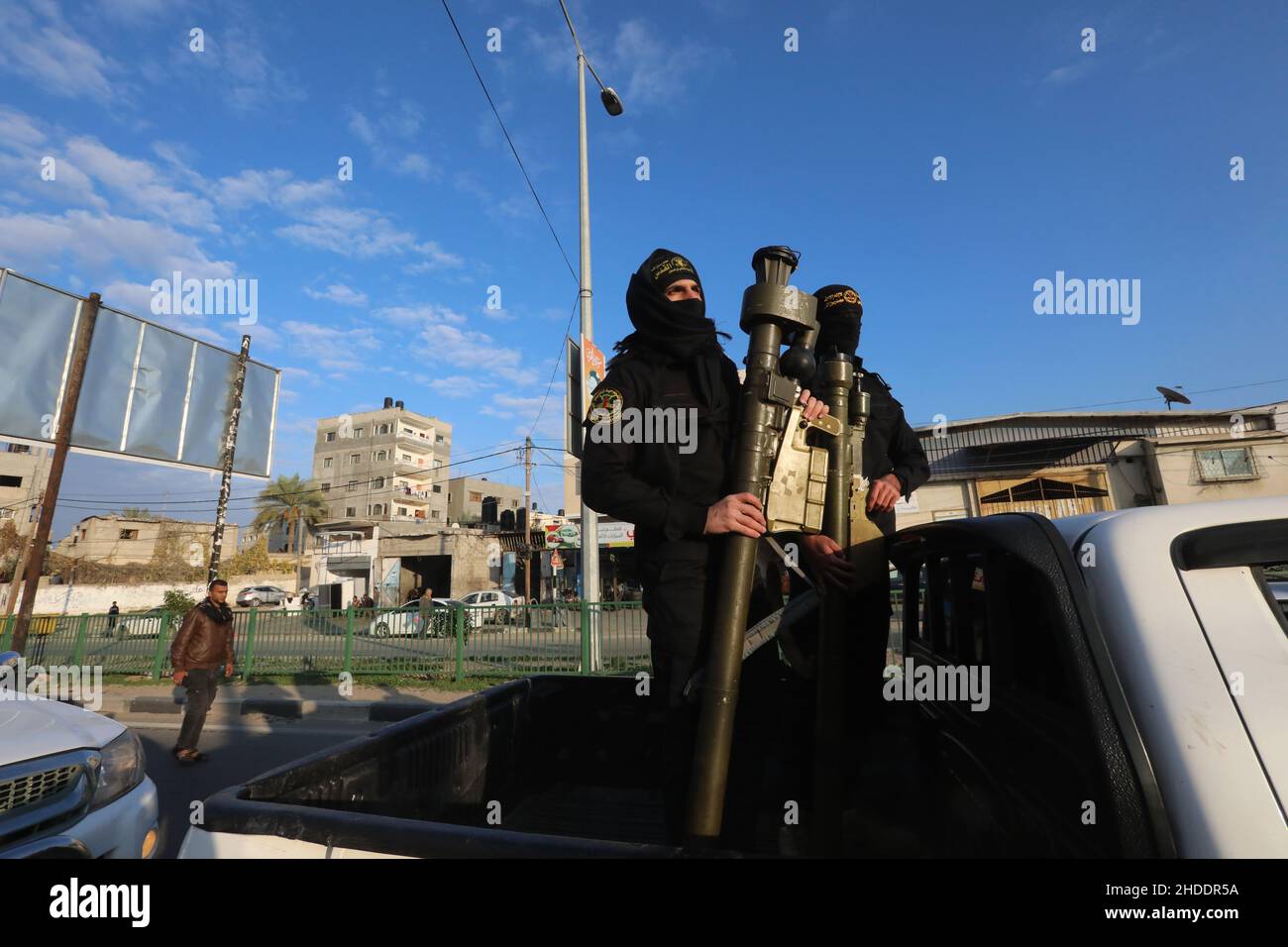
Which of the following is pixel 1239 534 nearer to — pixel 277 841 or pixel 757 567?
pixel 757 567

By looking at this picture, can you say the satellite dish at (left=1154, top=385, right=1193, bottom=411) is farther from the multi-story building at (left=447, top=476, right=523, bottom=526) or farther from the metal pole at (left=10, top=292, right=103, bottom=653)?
the multi-story building at (left=447, top=476, right=523, bottom=526)

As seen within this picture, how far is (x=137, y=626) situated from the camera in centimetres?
1159

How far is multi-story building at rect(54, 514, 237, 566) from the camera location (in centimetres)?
3719

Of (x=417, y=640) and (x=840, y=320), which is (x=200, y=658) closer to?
(x=417, y=640)

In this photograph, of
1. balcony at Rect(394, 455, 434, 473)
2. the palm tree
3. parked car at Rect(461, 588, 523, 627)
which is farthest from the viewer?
balcony at Rect(394, 455, 434, 473)

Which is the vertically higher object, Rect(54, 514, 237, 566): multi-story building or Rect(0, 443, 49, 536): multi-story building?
Rect(0, 443, 49, 536): multi-story building

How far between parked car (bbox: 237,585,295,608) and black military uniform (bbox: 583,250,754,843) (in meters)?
37.0

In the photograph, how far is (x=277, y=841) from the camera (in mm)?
1089

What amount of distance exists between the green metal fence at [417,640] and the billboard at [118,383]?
349 centimetres

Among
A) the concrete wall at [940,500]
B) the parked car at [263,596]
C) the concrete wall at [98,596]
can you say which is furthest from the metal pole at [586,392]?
the parked car at [263,596]

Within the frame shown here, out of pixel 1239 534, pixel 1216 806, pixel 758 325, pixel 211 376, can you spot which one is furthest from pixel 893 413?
pixel 211 376

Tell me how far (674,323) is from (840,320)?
91 centimetres

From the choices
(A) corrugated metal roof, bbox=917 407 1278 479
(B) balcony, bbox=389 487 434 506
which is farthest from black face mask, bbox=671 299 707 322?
(B) balcony, bbox=389 487 434 506

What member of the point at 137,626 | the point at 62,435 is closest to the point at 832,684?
the point at 137,626
